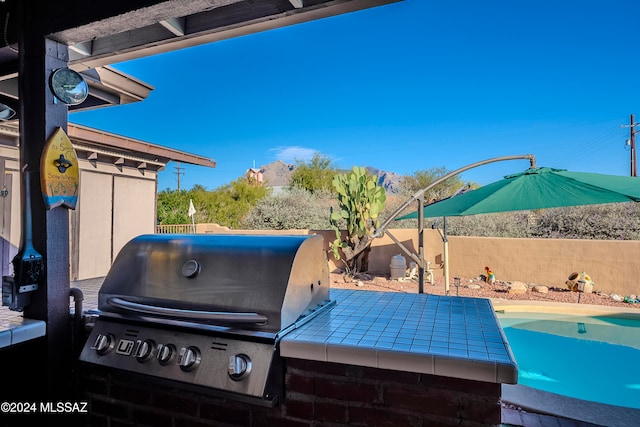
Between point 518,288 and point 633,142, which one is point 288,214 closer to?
point 518,288

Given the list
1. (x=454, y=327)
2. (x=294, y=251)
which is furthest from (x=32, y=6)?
(x=454, y=327)

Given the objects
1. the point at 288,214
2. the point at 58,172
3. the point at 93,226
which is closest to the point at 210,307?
the point at 58,172

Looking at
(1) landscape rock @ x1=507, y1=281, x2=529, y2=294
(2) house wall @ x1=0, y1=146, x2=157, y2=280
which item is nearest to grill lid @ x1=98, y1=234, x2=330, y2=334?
(2) house wall @ x1=0, y1=146, x2=157, y2=280

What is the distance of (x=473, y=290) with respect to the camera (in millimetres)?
7625

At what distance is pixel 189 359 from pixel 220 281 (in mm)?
304

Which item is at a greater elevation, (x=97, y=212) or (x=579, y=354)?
(x=97, y=212)

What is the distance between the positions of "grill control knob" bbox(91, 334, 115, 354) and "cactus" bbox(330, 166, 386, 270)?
7.64 meters

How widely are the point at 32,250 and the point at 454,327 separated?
1945mm

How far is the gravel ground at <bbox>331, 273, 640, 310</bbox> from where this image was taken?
7.01 m

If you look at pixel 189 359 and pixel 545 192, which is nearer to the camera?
pixel 189 359

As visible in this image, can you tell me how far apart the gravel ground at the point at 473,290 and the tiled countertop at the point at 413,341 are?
558cm

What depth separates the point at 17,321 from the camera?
171 cm

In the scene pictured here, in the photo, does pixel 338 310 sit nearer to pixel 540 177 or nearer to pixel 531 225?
pixel 540 177

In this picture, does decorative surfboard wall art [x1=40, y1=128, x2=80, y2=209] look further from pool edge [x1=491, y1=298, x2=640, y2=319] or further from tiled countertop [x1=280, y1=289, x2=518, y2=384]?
pool edge [x1=491, y1=298, x2=640, y2=319]
